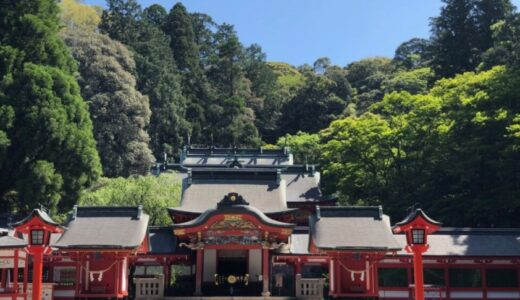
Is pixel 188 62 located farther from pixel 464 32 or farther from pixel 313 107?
pixel 464 32

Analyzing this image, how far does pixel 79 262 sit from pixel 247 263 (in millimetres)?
7015

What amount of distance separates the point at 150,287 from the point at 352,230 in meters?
8.12

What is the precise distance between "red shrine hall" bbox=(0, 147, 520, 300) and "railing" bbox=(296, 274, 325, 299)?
1.5 inches

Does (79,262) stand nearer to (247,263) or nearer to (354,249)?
(247,263)

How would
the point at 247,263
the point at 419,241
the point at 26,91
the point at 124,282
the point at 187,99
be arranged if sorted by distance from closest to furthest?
the point at 419,241 < the point at 124,282 < the point at 247,263 < the point at 26,91 < the point at 187,99

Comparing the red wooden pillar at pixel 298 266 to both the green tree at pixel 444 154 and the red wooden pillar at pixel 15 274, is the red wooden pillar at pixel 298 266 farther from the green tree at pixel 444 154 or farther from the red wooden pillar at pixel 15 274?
the red wooden pillar at pixel 15 274

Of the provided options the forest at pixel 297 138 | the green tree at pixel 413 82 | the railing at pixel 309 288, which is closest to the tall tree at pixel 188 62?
the forest at pixel 297 138

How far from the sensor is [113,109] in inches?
1813

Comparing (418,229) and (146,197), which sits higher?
(146,197)

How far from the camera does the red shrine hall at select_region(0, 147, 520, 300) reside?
2212 centimetres

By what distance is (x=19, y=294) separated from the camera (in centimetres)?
2103

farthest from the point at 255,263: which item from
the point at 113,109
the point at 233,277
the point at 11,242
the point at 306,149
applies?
the point at 306,149

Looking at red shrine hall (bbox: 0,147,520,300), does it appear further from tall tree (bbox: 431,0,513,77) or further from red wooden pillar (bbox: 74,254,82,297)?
tall tree (bbox: 431,0,513,77)

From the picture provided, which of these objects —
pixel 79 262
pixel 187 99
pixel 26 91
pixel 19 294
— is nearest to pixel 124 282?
pixel 79 262
